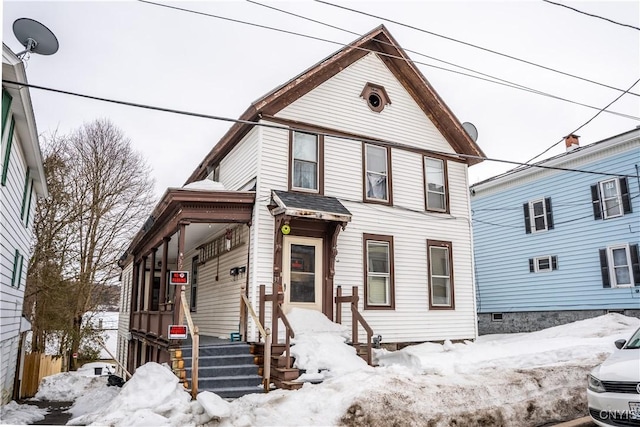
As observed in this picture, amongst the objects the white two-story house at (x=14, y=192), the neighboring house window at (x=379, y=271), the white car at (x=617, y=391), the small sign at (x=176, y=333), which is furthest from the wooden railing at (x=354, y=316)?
the white two-story house at (x=14, y=192)

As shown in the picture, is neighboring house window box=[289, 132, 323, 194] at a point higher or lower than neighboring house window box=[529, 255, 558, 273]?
higher

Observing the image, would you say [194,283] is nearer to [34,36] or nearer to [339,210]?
[339,210]

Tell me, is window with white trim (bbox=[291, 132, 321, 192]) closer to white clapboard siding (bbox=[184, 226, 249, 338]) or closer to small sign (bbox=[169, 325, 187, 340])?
white clapboard siding (bbox=[184, 226, 249, 338])

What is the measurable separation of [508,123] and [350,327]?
17.5 metres

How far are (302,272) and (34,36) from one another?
288 inches

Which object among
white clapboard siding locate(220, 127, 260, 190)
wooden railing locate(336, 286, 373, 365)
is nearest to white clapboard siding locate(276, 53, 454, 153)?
white clapboard siding locate(220, 127, 260, 190)

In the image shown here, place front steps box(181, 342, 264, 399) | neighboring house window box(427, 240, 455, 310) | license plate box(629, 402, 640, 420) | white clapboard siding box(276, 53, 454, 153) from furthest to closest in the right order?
1. neighboring house window box(427, 240, 455, 310)
2. white clapboard siding box(276, 53, 454, 153)
3. front steps box(181, 342, 264, 399)
4. license plate box(629, 402, 640, 420)

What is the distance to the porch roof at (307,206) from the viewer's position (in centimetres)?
1057

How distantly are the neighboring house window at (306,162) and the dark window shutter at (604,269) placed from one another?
11.8m

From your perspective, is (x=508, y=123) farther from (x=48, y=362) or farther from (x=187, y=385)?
(x=48, y=362)

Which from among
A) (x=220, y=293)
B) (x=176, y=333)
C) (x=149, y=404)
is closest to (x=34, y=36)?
(x=176, y=333)

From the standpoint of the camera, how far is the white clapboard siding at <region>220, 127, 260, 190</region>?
1188 cm

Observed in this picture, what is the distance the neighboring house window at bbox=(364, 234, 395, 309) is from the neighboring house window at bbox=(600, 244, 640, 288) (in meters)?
9.50

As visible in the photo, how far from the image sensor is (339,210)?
11477 millimetres
